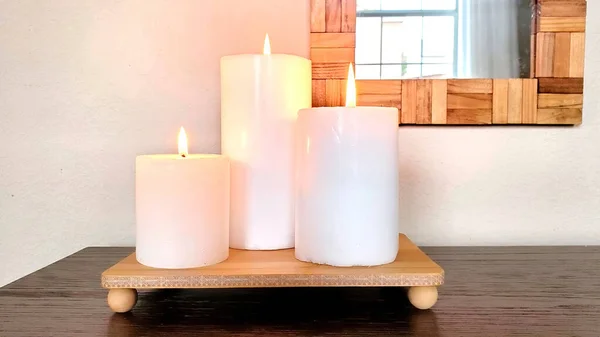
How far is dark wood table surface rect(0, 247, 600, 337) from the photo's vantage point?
0.41m

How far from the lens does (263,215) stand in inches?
21.7

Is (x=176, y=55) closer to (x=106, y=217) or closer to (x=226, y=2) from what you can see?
(x=226, y=2)

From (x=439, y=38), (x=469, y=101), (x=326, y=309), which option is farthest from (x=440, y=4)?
(x=326, y=309)

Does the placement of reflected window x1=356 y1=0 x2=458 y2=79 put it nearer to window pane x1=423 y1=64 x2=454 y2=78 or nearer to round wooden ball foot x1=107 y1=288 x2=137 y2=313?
window pane x1=423 y1=64 x2=454 y2=78

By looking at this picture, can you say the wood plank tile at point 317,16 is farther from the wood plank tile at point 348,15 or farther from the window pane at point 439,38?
the window pane at point 439,38

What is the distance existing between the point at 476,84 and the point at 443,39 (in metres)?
0.08

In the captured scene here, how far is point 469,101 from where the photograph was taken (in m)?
0.70

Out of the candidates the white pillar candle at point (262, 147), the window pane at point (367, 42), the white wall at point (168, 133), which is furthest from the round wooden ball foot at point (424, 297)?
the window pane at point (367, 42)

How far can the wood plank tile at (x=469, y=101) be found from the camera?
2.31 feet

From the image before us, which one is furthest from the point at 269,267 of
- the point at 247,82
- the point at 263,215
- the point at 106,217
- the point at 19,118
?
the point at 19,118

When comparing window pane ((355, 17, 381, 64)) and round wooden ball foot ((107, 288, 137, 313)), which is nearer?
round wooden ball foot ((107, 288, 137, 313))

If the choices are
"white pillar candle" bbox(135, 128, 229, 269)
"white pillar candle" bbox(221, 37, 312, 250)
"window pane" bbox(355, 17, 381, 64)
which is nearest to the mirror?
"window pane" bbox(355, 17, 381, 64)

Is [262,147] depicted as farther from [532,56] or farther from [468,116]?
[532,56]

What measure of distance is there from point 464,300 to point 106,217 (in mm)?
513
